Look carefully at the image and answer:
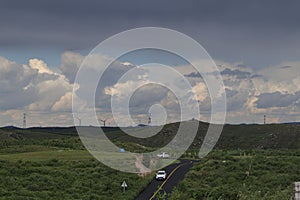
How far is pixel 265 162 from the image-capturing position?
78375 millimetres

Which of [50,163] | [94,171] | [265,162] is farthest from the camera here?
[265,162]

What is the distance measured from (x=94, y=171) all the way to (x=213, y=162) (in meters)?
21.2

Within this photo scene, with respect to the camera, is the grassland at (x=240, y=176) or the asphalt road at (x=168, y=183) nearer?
the asphalt road at (x=168, y=183)

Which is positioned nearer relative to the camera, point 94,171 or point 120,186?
point 120,186

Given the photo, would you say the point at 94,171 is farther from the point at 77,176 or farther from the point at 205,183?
the point at 205,183

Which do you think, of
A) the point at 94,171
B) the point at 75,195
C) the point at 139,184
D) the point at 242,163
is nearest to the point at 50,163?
the point at 94,171

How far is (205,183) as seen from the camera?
212 ft

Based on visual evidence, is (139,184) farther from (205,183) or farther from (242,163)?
(242,163)

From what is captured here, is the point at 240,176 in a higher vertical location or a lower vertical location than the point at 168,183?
higher

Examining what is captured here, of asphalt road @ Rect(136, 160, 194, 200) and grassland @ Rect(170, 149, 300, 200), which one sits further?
grassland @ Rect(170, 149, 300, 200)

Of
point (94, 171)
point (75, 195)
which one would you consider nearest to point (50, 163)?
point (94, 171)

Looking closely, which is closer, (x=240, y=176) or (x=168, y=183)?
(x=168, y=183)

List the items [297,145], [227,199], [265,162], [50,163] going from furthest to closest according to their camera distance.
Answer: [297,145], [265,162], [50,163], [227,199]

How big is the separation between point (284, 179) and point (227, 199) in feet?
60.7
